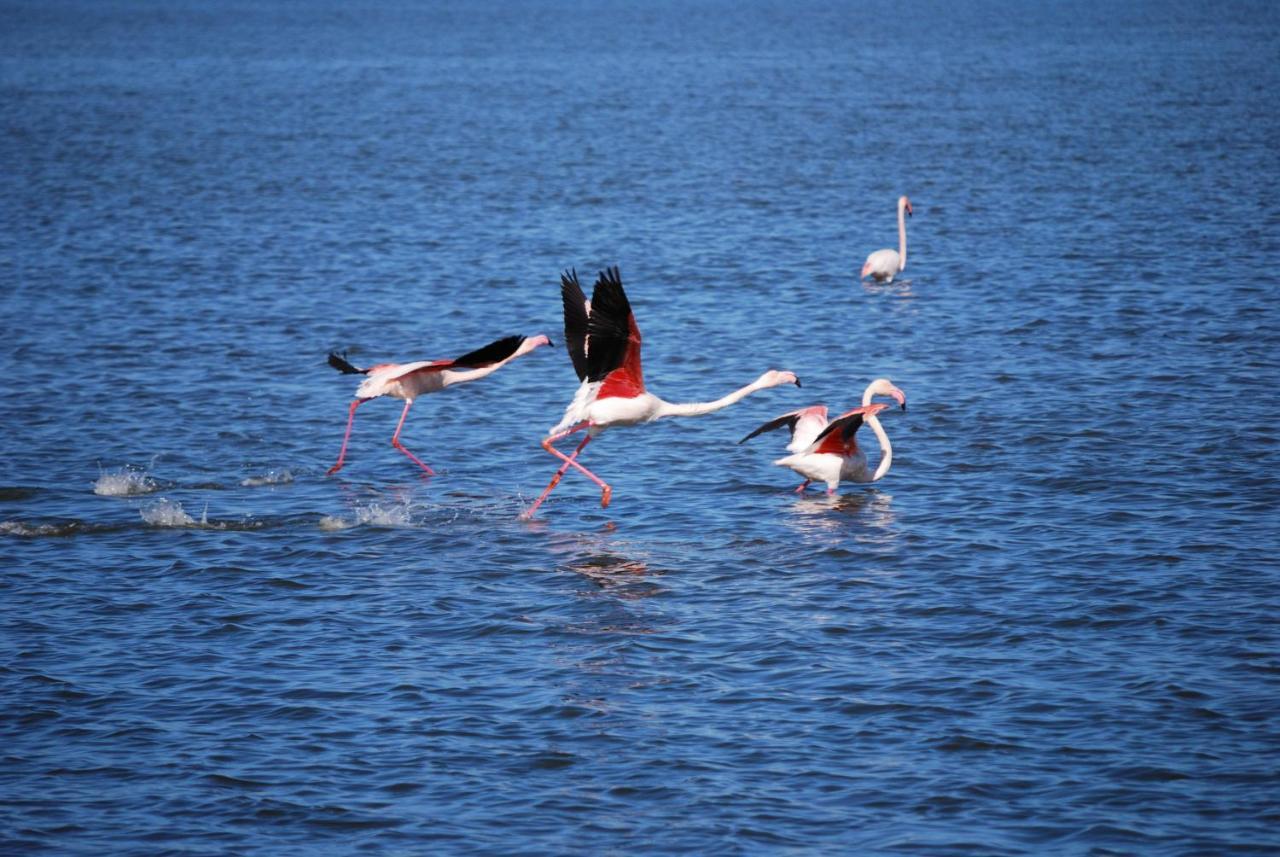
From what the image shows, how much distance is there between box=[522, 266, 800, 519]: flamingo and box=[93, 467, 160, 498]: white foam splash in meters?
3.11

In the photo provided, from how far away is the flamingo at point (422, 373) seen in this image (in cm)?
1384

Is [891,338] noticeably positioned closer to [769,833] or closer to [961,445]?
[961,445]

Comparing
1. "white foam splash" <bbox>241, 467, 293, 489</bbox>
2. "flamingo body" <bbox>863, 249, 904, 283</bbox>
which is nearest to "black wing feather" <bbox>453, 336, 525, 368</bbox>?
"white foam splash" <bbox>241, 467, 293, 489</bbox>

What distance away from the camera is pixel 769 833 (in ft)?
25.6

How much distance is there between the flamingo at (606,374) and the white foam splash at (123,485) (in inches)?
122

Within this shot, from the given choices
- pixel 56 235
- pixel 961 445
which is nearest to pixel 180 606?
pixel 961 445

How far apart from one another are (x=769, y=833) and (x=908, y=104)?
4296 cm

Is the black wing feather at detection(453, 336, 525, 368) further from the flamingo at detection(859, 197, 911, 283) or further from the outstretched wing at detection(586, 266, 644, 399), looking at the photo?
the flamingo at detection(859, 197, 911, 283)

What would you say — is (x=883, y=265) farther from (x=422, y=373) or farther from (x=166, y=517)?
(x=166, y=517)

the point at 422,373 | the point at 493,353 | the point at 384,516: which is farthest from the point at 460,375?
the point at 384,516

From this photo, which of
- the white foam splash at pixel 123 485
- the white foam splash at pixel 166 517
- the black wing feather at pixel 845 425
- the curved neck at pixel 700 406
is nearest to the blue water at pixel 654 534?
the white foam splash at pixel 123 485

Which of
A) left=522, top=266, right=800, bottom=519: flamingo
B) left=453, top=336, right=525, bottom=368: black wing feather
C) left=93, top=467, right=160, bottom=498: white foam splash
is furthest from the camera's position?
left=453, top=336, right=525, bottom=368: black wing feather

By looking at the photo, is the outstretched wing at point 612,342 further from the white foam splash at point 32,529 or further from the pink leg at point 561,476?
the white foam splash at point 32,529

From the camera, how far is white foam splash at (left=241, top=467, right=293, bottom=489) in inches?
536
